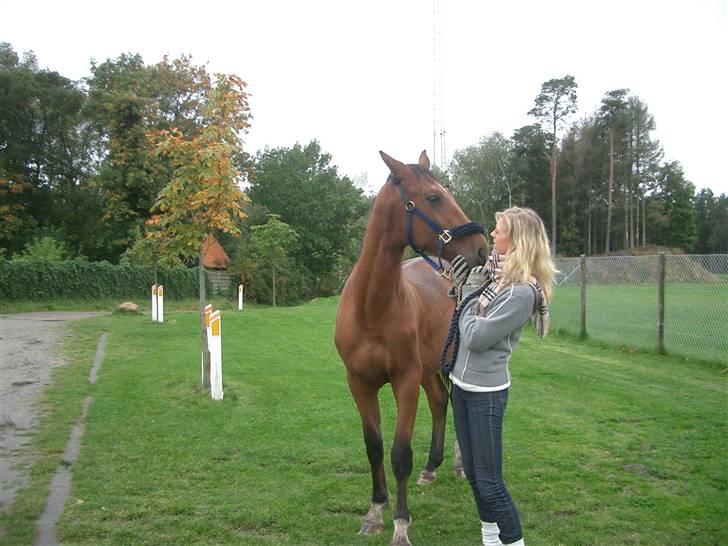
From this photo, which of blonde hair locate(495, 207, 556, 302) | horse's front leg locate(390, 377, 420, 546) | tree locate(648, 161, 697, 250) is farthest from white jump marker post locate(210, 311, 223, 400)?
tree locate(648, 161, 697, 250)

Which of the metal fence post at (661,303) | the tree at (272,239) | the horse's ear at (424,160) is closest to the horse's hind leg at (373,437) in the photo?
the horse's ear at (424,160)

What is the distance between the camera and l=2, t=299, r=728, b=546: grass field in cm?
351

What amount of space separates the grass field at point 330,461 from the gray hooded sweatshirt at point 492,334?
1377 millimetres

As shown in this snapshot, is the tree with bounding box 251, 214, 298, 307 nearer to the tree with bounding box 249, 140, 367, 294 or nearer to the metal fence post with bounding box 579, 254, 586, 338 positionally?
the tree with bounding box 249, 140, 367, 294

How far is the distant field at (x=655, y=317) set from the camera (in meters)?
9.45

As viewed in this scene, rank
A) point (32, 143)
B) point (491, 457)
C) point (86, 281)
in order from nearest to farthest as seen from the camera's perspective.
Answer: point (491, 457), point (32, 143), point (86, 281)

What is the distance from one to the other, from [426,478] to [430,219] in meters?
2.38

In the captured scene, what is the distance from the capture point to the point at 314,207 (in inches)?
1654

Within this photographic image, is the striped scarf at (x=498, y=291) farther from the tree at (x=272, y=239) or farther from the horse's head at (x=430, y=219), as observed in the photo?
the tree at (x=272, y=239)

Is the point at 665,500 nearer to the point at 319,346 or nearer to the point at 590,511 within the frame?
the point at 590,511

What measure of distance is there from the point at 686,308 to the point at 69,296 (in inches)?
585

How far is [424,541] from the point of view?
3.43 m

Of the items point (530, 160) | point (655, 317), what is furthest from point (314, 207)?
point (655, 317)

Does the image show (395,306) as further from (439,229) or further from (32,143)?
(32,143)
